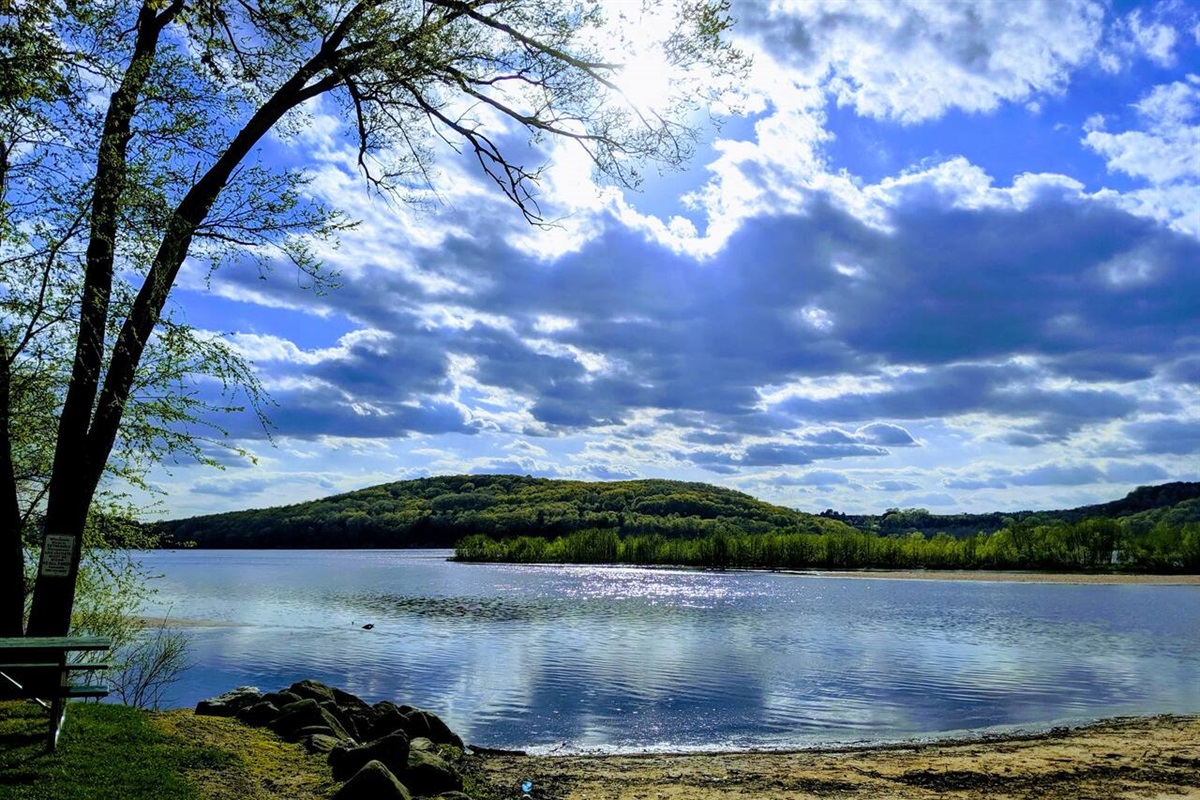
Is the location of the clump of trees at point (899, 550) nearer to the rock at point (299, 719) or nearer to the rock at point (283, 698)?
the rock at point (283, 698)

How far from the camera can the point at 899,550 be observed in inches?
5984

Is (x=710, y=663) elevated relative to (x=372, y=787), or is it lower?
lower

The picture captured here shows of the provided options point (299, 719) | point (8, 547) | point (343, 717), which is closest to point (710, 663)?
point (343, 717)

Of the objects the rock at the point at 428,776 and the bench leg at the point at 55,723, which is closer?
the bench leg at the point at 55,723

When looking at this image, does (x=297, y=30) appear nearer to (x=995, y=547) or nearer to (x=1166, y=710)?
(x=1166, y=710)

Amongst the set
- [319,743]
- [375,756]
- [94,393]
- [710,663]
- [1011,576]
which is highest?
[94,393]

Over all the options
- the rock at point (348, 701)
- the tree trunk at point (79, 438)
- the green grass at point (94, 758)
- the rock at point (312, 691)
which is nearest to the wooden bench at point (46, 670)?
the green grass at point (94, 758)

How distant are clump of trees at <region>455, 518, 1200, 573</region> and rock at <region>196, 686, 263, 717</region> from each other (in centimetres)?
13716

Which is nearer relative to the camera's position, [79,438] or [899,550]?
[79,438]

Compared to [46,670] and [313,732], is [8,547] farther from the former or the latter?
[313,732]

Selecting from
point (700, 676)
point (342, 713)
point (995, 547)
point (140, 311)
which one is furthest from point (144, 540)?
point (995, 547)

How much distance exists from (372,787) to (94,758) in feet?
11.3

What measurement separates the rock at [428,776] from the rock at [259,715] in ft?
13.0

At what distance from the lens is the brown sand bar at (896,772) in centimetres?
1389
